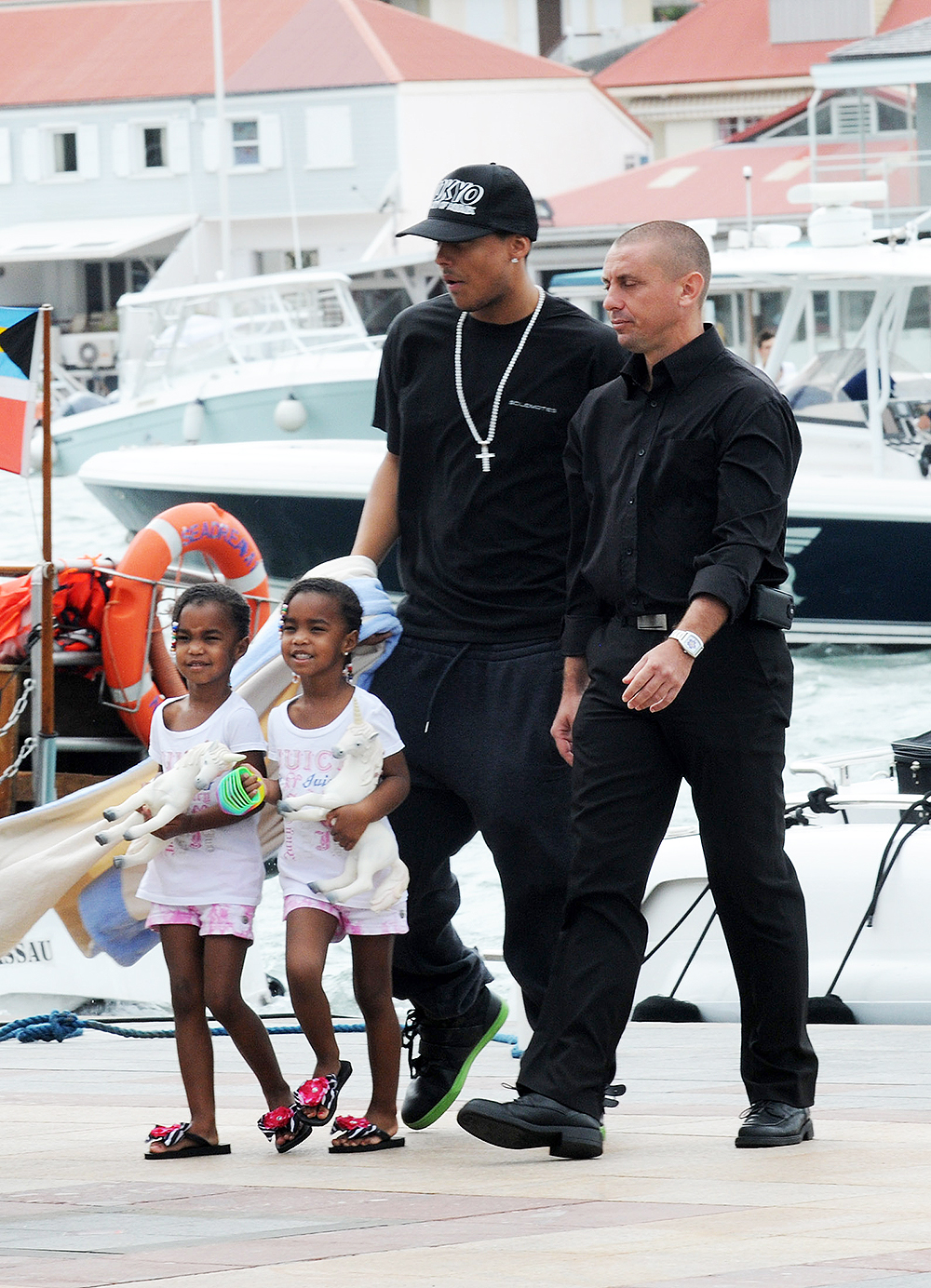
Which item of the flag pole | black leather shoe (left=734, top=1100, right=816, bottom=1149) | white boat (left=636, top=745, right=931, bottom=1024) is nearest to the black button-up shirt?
black leather shoe (left=734, top=1100, right=816, bottom=1149)

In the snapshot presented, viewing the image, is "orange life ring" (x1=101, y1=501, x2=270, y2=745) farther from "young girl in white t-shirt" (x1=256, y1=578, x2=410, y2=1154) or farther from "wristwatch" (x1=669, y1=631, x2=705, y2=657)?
"wristwatch" (x1=669, y1=631, x2=705, y2=657)

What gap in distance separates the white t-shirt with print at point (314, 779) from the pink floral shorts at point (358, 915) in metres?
0.02

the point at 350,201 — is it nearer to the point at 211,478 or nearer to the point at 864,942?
the point at 211,478

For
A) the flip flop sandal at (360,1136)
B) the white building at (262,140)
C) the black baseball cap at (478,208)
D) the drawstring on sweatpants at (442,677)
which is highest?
the white building at (262,140)

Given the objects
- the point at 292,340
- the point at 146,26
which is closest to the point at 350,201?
the point at 146,26

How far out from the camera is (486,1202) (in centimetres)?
341

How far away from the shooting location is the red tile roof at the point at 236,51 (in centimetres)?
5153

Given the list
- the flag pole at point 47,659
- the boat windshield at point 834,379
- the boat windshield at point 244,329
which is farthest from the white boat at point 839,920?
the boat windshield at point 244,329

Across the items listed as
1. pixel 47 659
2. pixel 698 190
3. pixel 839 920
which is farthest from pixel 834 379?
pixel 698 190

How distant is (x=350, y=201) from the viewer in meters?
50.9

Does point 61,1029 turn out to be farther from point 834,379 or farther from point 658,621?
point 834,379

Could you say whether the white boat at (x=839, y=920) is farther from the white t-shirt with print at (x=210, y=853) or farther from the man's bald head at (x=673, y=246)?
the man's bald head at (x=673, y=246)

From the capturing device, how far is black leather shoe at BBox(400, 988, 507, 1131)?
170 inches

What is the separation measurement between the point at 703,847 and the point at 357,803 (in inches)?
26.7
